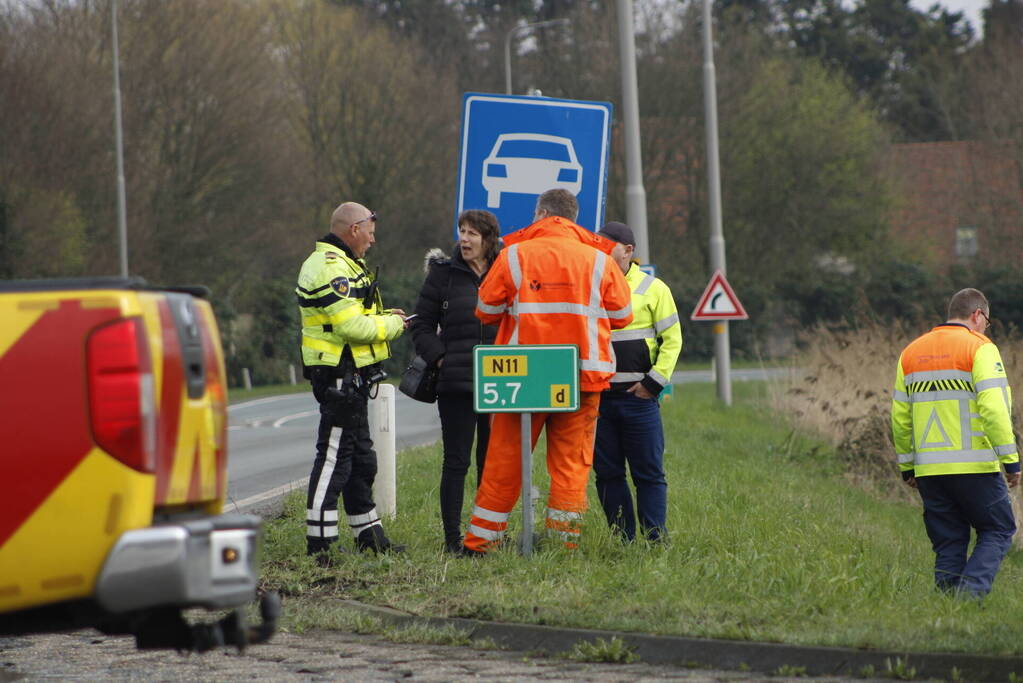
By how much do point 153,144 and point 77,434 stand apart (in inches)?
1284

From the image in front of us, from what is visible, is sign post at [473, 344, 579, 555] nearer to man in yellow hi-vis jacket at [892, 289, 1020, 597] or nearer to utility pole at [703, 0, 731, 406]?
man in yellow hi-vis jacket at [892, 289, 1020, 597]

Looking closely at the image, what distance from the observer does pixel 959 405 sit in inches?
326

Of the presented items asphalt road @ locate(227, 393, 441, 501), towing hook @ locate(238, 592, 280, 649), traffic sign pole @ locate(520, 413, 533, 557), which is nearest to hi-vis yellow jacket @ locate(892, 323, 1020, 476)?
traffic sign pole @ locate(520, 413, 533, 557)

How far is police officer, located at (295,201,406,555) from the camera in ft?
26.2

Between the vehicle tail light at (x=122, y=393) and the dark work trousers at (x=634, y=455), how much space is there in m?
5.00

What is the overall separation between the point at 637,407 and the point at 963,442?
178 centimetres

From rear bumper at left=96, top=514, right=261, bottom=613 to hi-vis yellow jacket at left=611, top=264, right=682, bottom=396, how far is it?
15.8 ft

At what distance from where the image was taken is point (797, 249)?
1794 inches

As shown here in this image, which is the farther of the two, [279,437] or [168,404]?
[279,437]

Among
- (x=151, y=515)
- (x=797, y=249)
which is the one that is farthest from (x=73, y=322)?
(x=797, y=249)

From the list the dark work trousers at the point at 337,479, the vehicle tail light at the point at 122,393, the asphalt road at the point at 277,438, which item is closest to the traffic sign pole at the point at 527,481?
the dark work trousers at the point at 337,479

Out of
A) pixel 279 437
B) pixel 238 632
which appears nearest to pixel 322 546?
pixel 238 632

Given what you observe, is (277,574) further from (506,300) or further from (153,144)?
(153,144)

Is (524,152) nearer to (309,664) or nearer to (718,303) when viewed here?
(309,664)
